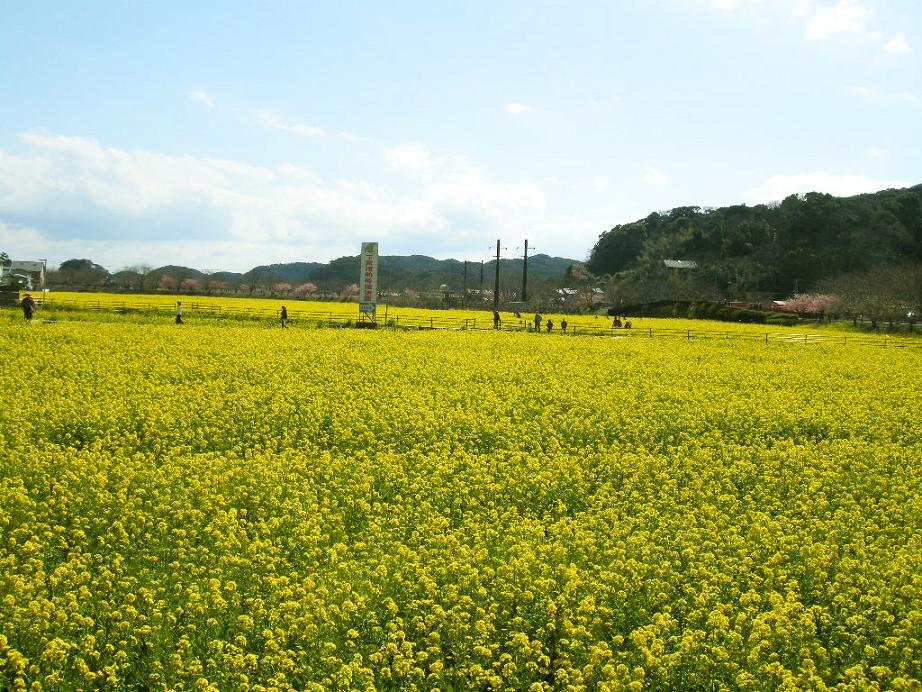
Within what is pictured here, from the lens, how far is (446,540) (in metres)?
8.64

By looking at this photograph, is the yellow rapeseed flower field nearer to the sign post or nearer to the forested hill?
the sign post

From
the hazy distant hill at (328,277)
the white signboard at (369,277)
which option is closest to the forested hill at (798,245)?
the hazy distant hill at (328,277)

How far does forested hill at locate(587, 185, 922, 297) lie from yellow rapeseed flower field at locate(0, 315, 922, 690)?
267 feet

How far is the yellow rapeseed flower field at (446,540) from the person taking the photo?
245 inches

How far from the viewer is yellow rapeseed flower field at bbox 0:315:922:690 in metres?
6.23

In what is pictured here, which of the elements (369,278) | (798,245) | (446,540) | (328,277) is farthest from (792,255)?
(446,540)

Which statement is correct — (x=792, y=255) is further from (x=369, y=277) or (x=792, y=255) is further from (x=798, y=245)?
(x=369, y=277)

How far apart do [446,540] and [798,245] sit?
103 meters

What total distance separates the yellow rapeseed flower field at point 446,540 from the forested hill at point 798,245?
81.4 meters

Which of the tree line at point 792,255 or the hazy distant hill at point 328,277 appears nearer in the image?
the tree line at point 792,255

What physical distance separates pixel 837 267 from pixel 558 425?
291ft

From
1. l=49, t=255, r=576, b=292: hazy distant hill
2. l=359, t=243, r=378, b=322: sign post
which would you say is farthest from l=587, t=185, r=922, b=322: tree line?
l=359, t=243, r=378, b=322: sign post

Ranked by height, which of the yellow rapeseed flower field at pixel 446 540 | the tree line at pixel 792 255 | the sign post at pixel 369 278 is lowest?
the yellow rapeseed flower field at pixel 446 540

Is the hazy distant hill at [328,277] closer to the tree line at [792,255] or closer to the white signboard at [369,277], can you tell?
the tree line at [792,255]
